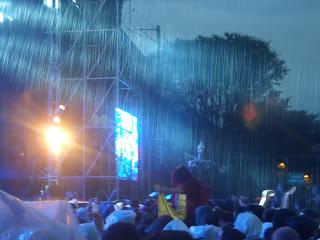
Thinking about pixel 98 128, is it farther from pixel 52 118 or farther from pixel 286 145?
pixel 286 145

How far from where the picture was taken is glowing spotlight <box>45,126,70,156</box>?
18.7 metres

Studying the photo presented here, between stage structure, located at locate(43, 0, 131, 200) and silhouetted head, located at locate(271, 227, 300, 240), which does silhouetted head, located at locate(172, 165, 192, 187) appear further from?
stage structure, located at locate(43, 0, 131, 200)

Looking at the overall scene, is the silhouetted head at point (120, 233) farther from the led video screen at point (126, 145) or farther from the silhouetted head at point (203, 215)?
the led video screen at point (126, 145)

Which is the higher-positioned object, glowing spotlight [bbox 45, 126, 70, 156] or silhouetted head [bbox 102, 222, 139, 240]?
glowing spotlight [bbox 45, 126, 70, 156]

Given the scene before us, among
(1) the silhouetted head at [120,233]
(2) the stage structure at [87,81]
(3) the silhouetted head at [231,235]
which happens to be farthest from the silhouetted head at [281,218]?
(2) the stage structure at [87,81]

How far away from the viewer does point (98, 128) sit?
65.6 ft

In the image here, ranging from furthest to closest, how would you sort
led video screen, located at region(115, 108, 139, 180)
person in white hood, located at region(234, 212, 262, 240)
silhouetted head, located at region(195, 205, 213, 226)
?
led video screen, located at region(115, 108, 139, 180), silhouetted head, located at region(195, 205, 213, 226), person in white hood, located at region(234, 212, 262, 240)

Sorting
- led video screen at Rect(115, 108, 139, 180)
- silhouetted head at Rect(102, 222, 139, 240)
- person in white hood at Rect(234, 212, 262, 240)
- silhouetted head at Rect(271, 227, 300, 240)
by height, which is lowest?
person in white hood at Rect(234, 212, 262, 240)

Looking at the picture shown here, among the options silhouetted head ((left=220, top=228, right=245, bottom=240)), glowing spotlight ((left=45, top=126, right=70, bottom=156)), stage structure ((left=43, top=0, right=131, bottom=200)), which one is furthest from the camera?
stage structure ((left=43, top=0, right=131, bottom=200))

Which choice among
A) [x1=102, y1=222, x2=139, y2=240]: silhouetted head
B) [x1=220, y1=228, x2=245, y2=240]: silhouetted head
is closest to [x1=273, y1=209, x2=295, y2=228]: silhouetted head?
[x1=220, y1=228, x2=245, y2=240]: silhouetted head

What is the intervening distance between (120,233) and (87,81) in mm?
18325

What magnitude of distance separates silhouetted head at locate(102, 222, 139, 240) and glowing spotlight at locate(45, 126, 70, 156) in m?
15.5

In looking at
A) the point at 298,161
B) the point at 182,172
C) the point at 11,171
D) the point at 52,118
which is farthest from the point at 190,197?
the point at 298,161

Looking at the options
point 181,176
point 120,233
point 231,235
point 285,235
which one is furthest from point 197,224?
point 120,233
